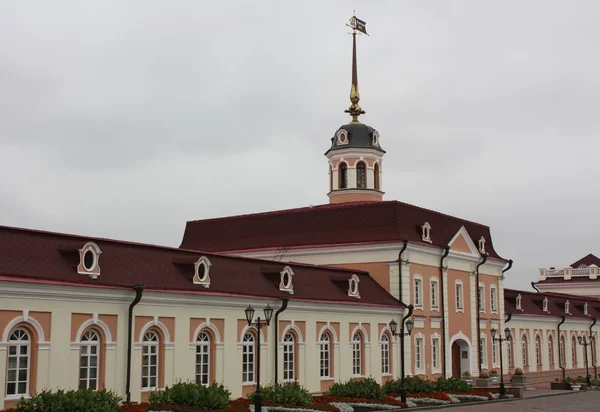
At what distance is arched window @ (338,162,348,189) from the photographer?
51.6 meters

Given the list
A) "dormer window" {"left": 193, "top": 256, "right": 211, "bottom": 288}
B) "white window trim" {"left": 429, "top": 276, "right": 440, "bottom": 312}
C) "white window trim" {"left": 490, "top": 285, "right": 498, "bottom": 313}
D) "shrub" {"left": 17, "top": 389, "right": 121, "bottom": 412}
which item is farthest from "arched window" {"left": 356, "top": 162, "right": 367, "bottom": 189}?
"shrub" {"left": 17, "top": 389, "right": 121, "bottom": 412}

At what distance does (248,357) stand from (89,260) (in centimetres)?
859

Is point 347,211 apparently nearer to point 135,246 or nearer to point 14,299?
point 135,246


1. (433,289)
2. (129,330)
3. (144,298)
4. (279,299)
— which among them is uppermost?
(433,289)

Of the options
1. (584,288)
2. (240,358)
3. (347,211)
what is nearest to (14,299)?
(240,358)

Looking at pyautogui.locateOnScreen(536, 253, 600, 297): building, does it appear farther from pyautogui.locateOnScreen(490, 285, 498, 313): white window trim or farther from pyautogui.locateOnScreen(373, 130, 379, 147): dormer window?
pyautogui.locateOnScreen(373, 130, 379, 147): dormer window

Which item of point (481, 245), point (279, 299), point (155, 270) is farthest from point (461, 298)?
point (155, 270)

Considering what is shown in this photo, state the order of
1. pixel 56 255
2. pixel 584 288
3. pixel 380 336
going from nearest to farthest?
pixel 56 255 < pixel 380 336 < pixel 584 288

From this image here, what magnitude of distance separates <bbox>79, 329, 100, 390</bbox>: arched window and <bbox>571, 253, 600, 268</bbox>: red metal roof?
66704 millimetres

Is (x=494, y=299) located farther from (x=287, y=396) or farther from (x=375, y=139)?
(x=287, y=396)

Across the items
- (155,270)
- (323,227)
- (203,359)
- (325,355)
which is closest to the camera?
(155,270)

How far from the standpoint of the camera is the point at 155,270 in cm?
2953

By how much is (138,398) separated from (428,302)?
69.9 feet

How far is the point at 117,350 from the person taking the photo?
26.8 metres
